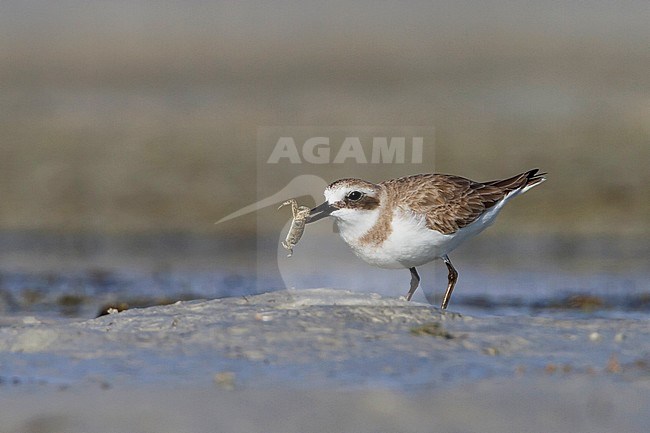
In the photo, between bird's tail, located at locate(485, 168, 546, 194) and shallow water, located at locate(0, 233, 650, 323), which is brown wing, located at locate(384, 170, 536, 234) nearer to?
bird's tail, located at locate(485, 168, 546, 194)

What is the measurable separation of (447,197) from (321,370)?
3.00 meters

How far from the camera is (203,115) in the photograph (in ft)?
73.0

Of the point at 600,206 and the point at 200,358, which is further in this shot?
the point at 600,206

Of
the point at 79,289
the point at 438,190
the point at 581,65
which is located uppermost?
the point at 581,65

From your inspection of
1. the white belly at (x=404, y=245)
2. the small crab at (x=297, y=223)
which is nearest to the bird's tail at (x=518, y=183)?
the white belly at (x=404, y=245)

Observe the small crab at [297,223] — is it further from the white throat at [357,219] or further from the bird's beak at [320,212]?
the white throat at [357,219]

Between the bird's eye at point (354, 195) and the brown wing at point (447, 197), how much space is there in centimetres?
37

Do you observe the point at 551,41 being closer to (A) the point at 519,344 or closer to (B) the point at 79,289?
(B) the point at 79,289

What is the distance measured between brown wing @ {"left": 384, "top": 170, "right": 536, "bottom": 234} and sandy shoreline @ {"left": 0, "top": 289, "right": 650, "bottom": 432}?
0.79 metres

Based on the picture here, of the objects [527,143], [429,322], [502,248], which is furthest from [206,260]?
[527,143]

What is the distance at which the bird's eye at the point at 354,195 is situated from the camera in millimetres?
9570

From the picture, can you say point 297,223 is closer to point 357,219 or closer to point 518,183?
point 357,219

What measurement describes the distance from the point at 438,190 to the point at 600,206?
7177 millimetres

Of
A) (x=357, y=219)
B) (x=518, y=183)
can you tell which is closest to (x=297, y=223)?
(x=357, y=219)
